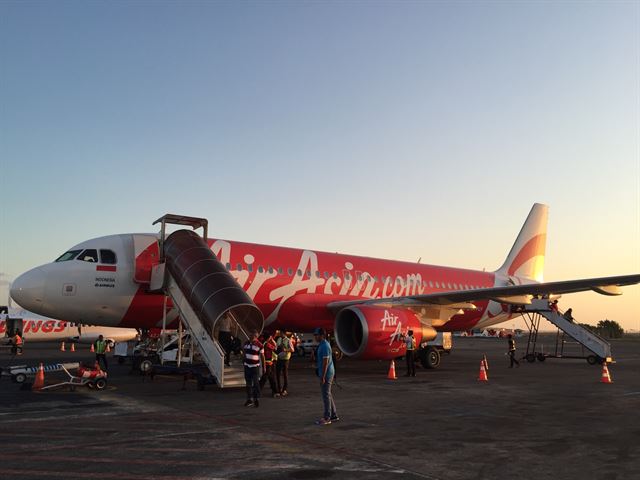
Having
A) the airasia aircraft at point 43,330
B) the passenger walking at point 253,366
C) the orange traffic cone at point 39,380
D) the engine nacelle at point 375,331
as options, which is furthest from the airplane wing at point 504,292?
the airasia aircraft at point 43,330

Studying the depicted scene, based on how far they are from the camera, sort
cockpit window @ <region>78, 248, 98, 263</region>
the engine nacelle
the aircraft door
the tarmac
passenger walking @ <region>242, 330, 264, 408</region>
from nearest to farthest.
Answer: the tarmac, passenger walking @ <region>242, 330, 264, 408</region>, cockpit window @ <region>78, 248, 98, 263</region>, the aircraft door, the engine nacelle

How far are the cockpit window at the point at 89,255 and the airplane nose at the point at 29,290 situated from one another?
1.26 m

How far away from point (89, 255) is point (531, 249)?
80.0 ft

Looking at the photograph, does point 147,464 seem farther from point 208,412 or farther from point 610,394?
point 610,394

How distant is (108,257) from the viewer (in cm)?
1692

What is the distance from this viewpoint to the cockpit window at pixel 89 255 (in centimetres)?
1673

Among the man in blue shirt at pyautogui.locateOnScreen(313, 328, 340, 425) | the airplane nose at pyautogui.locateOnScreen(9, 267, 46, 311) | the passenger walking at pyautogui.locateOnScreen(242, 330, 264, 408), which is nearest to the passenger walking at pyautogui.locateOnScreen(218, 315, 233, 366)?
the passenger walking at pyautogui.locateOnScreen(242, 330, 264, 408)

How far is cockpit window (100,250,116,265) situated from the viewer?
16.8 meters

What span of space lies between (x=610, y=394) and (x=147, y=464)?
1203cm

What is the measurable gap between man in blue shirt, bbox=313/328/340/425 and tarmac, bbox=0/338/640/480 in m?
0.23

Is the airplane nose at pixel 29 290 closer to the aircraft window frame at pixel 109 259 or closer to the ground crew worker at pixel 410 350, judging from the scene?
the aircraft window frame at pixel 109 259

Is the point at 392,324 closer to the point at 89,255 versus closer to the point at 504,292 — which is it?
the point at 504,292

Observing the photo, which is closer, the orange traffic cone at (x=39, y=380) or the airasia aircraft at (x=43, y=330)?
the orange traffic cone at (x=39, y=380)

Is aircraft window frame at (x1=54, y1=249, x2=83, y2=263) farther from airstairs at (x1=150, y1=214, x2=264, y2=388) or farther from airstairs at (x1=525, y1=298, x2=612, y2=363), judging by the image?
airstairs at (x1=525, y1=298, x2=612, y2=363)
